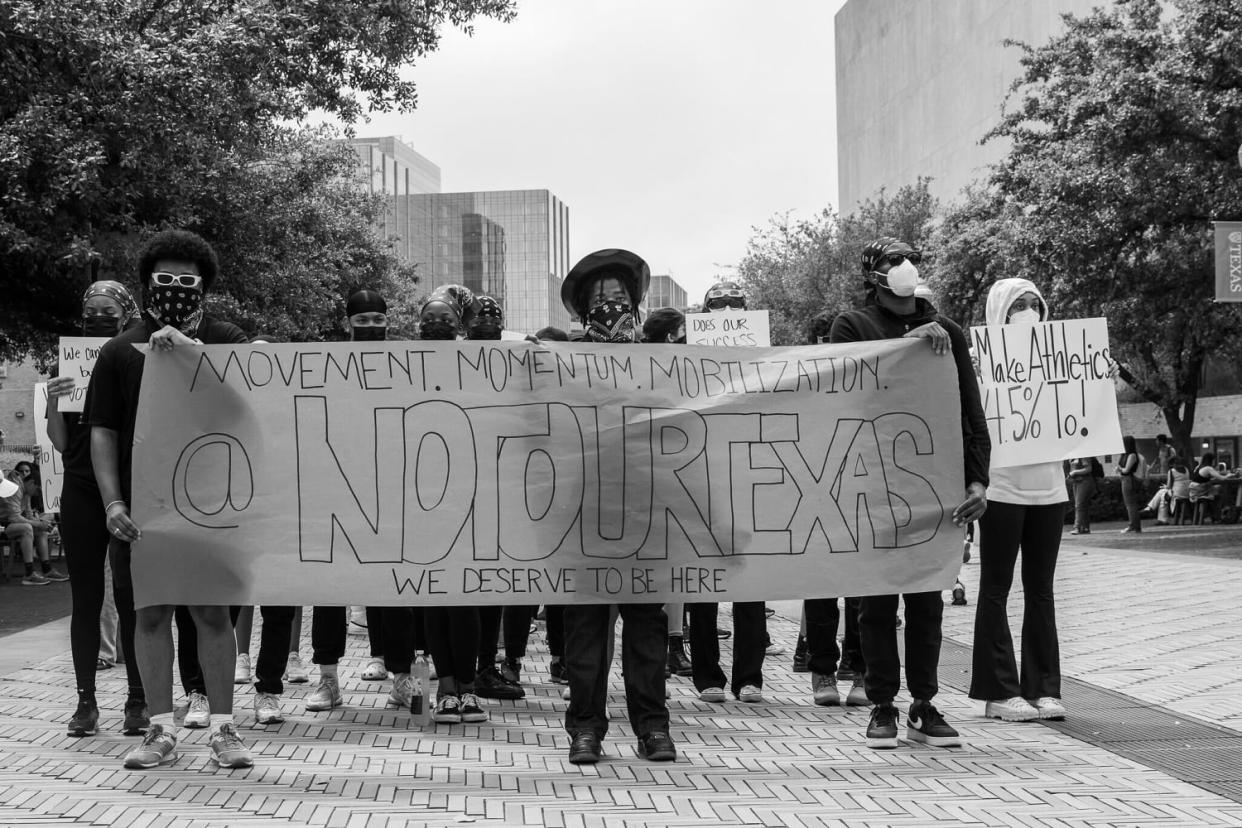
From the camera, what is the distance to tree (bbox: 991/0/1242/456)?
20078mm

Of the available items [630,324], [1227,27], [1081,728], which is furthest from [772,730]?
[1227,27]

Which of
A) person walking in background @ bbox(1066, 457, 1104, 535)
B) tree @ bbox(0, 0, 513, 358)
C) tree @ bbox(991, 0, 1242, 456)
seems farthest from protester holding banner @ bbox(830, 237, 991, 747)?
person walking in background @ bbox(1066, 457, 1104, 535)

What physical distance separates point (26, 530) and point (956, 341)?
14.8 metres

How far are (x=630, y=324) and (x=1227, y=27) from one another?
17.4 metres

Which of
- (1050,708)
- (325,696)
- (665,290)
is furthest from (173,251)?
(665,290)

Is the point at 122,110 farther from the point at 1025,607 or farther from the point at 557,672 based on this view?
the point at 1025,607

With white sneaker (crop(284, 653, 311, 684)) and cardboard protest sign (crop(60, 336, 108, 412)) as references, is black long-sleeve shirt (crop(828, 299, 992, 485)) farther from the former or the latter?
cardboard protest sign (crop(60, 336, 108, 412))

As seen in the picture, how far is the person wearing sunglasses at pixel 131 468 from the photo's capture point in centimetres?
563

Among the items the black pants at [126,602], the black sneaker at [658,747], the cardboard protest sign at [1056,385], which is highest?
the cardboard protest sign at [1056,385]

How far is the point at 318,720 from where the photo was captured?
6863 mm

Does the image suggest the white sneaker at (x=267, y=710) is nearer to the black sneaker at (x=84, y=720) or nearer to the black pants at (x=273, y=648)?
the black pants at (x=273, y=648)

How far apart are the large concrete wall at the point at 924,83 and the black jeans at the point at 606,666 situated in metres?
44.0

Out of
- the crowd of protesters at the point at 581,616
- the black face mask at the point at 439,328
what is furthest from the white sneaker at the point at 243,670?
the black face mask at the point at 439,328

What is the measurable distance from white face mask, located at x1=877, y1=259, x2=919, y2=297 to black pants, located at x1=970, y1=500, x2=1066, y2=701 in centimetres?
127
